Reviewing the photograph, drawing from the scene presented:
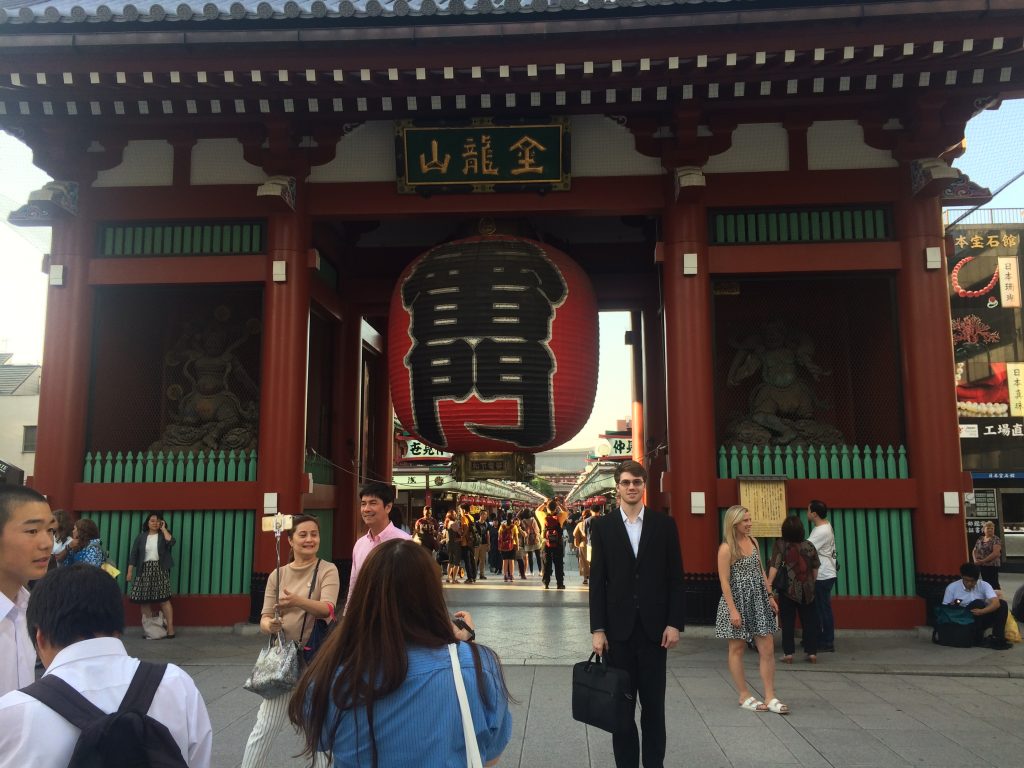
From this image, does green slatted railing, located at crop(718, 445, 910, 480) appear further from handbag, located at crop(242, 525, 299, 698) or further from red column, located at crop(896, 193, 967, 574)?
handbag, located at crop(242, 525, 299, 698)

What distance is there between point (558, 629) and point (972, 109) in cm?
795

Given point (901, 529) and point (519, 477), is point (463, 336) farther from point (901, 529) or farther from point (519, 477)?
point (901, 529)

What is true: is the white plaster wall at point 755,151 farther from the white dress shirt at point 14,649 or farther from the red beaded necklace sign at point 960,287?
the red beaded necklace sign at point 960,287

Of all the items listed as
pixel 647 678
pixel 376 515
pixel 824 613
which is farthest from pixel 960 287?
pixel 376 515

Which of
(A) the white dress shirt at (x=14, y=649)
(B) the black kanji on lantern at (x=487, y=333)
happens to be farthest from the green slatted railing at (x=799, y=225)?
(A) the white dress shirt at (x=14, y=649)

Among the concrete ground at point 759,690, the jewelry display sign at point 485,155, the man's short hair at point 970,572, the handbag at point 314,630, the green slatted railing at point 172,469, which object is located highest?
the jewelry display sign at point 485,155

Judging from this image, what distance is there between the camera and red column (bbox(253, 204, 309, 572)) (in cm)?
970

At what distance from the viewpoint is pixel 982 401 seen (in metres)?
21.8

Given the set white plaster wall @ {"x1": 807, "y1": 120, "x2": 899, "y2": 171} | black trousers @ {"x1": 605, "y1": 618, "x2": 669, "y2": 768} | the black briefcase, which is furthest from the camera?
white plaster wall @ {"x1": 807, "y1": 120, "x2": 899, "y2": 171}

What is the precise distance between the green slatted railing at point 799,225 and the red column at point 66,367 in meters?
8.09

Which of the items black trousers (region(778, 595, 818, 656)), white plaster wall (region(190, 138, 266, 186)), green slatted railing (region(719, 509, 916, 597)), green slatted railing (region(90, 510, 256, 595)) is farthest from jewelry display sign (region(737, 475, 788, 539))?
white plaster wall (region(190, 138, 266, 186))

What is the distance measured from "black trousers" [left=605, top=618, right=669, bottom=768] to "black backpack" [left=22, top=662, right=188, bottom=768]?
2.96m

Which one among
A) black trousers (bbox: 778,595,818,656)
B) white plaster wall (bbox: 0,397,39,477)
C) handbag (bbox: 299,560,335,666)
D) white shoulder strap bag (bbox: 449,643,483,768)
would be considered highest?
white plaster wall (bbox: 0,397,39,477)

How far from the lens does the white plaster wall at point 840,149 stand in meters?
10.0
